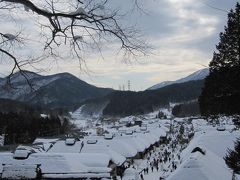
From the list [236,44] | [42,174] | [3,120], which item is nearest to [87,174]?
[42,174]

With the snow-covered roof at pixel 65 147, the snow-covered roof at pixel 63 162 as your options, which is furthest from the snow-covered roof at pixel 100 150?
the snow-covered roof at pixel 63 162

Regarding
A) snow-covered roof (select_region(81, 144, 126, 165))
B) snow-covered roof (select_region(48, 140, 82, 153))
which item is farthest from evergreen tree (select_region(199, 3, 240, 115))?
snow-covered roof (select_region(48, 140, 82, 153))

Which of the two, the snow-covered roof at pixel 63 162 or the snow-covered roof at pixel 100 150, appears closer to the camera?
the snow-covered roof at pixel 63 162

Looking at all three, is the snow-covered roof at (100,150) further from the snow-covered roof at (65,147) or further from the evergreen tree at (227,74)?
the evergreen tree at (227,74)

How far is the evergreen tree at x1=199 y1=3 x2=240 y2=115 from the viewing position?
1673 cm

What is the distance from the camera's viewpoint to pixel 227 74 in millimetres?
16828

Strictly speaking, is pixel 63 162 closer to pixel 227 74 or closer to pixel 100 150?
pixel 227 74

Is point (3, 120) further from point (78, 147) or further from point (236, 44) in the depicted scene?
point (236, 44)

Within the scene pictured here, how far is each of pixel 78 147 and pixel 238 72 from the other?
30165 millimetres

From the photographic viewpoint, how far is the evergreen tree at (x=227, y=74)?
1673cm

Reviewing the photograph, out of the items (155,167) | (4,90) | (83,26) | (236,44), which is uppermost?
(236,44)

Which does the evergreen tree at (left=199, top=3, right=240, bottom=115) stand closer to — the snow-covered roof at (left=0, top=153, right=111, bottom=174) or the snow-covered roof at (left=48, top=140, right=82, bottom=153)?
the snow-covered roof at (left=0, top=153, right=111, bottom=174)

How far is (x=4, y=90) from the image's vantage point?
8656mm

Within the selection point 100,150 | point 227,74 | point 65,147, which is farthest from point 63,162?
point 65,147
